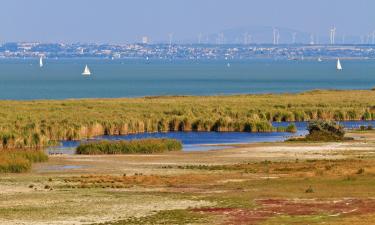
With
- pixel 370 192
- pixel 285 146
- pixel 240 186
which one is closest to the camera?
pixel 370 192

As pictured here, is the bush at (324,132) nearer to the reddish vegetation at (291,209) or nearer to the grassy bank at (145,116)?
the grassy bank at (145,116)

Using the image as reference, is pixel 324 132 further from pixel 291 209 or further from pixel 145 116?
pixel 291 209

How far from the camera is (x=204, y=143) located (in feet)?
235

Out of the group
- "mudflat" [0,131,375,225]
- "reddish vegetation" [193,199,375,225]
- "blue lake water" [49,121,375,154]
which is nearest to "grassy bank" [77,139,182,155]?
"mudflat" [0,131,375,225]

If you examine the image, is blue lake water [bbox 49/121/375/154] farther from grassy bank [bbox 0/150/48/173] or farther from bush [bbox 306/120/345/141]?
grassy bank [bbox 0/150/48/173]

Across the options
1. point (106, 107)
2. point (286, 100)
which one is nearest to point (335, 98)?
point (286, 100)

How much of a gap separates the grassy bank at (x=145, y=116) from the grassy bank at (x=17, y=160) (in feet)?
30.0

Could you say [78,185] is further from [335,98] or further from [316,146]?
[335,98]

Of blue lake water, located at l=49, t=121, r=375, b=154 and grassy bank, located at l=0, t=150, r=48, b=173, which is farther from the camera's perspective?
blue lake water, located at l=49, t=121, r=375, b=154

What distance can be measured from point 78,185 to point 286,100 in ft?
246

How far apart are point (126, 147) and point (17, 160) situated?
11339 mm

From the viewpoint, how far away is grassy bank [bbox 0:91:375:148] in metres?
72.0

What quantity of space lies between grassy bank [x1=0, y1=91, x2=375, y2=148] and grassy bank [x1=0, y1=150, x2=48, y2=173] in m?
9.13

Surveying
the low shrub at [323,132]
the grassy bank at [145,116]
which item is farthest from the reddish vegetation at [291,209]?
the low shrub at [323,132]
